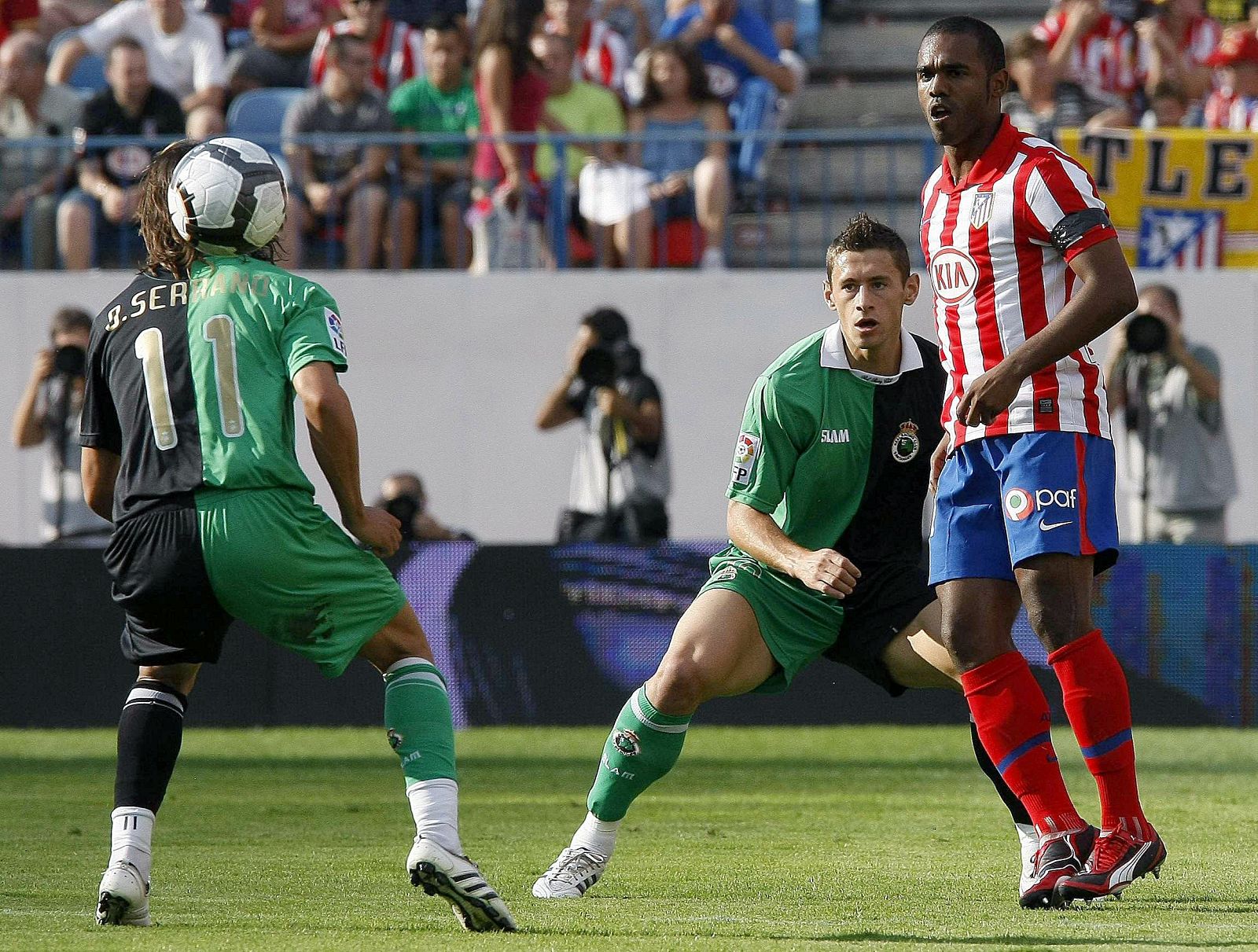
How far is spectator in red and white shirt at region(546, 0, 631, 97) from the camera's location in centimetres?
1417

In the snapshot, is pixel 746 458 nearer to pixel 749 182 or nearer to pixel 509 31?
pixel 749 182

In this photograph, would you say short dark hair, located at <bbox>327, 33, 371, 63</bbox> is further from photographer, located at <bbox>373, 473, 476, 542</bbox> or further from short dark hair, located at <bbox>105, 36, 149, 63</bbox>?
photographer, located at <bbox>373, 473, 476, 542</bbox>

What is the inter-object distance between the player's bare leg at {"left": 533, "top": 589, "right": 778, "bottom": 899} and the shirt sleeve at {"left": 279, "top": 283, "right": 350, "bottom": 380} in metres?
1.34

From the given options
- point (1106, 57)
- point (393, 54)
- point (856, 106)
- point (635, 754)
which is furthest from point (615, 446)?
point (635, 754)

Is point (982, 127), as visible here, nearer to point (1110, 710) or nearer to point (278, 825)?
point (1110, 710)

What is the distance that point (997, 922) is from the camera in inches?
185

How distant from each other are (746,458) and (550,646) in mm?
5783

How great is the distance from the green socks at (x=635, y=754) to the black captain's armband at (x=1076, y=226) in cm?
168

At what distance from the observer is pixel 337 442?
455cm

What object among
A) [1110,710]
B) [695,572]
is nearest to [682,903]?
[1110,710]

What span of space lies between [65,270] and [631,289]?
12.9 feet

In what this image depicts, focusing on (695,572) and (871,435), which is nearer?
(871,435)

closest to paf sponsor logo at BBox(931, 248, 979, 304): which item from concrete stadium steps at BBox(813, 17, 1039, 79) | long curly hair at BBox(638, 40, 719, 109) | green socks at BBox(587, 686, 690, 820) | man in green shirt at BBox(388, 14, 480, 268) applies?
green socks at BBox(587, 686, 690, 820)

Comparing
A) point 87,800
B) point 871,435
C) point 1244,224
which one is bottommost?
point 87,800
